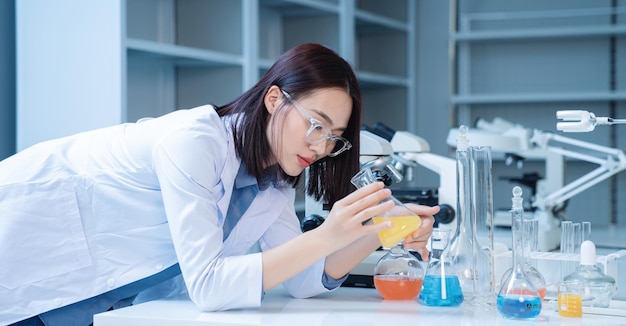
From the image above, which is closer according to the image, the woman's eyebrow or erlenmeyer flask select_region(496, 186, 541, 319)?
erlenmeyer flask select_region(496, 186, 541, 319)

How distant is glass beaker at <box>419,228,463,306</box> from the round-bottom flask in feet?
0.30

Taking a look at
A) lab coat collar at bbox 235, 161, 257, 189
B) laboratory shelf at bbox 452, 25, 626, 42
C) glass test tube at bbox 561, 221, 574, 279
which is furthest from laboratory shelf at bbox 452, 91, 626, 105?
lab coat collar at bbox 235, 161, 257, 189

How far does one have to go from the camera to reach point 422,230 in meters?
1.52

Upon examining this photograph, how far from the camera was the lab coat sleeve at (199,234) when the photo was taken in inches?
53.4

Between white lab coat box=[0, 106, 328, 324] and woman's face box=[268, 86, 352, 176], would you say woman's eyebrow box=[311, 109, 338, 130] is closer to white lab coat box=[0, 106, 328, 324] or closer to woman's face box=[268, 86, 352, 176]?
woman's face box=[268, 86, 352, 176]

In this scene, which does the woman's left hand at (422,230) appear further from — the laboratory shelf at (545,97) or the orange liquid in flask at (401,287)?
the laboratory shelf at (545,97)

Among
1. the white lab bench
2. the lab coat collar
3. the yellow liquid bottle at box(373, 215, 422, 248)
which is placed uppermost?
the lab coat collar

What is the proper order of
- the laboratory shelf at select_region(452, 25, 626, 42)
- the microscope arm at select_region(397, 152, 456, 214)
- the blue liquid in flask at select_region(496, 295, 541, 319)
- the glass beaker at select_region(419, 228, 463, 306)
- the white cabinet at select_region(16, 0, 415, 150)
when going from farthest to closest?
1. the laboratory shelf at select_region(452, 25, 626, 42)
2. the white cabinet at select_region(16, 0, 415, 150)
3. the microscope arm at select_region(397, 152, 456, 214)
4. the glass beaker at select_region(419, 228, 463, 306)
5. the blue liquid in flask at select_region(496, 295, 541, 319)

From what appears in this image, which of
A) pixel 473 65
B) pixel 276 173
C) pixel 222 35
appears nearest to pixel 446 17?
pixel 473 65

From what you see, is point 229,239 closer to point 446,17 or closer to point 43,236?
point 43,236

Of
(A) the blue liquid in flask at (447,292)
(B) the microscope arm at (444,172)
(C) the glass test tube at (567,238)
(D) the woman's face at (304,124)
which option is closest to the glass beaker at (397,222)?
(A) the blue liquid in flask at (447,292)

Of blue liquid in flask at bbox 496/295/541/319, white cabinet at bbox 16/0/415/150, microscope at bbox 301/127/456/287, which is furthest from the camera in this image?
white cabinet at bbox 16/0/415/150

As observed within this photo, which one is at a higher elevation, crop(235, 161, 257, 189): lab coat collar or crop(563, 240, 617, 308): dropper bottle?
crop(235, 161, 257, 189): lab coat collar

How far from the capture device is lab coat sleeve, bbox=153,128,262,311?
1356mm
